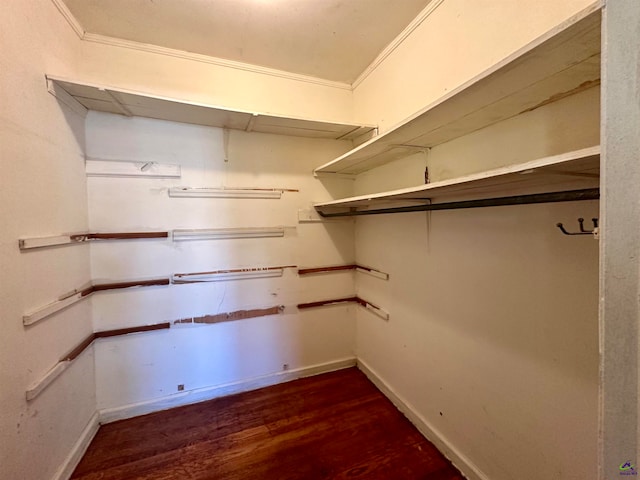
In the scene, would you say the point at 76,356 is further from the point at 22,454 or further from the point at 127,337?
the point at 22,454

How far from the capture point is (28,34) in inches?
51.8

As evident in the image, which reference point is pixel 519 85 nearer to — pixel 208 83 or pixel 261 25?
pixel 261 25

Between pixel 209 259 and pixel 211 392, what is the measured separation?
1.13m

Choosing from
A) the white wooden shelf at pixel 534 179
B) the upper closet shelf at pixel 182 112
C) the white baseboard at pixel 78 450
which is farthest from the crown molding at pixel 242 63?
the white baseboard at pixel 78 450

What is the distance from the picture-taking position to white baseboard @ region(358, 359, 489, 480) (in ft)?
4.88

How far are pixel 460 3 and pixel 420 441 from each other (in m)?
2.65

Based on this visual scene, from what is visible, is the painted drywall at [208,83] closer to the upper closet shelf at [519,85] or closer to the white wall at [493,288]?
the white wall at [493,288]

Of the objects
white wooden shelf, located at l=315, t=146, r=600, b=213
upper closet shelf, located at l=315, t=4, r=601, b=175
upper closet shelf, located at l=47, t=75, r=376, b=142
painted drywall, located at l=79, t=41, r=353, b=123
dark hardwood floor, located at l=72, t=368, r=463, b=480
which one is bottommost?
dark hardwood floor, located at l=72, t=368, r=463, b=480

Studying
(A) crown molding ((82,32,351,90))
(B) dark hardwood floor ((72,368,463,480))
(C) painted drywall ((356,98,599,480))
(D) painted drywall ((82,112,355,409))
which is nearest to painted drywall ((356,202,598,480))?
(C) painted drywall ((356,98,599,480))

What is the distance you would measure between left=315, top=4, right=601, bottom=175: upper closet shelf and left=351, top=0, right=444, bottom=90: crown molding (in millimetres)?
801

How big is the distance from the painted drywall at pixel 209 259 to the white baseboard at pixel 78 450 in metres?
0.13

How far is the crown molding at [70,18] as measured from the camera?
1.53 metres

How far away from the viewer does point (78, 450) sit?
1.64m

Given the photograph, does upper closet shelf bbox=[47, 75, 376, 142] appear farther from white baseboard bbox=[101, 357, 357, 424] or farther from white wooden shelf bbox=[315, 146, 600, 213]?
white baseboard bbox=[101, 357, 357, 424]
